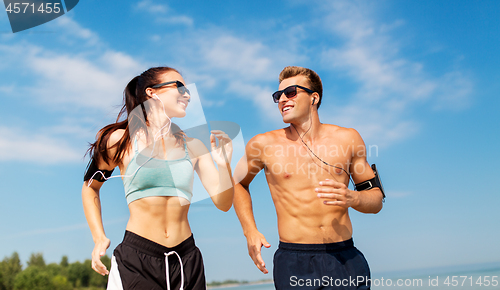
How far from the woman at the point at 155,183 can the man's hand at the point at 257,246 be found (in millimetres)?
607

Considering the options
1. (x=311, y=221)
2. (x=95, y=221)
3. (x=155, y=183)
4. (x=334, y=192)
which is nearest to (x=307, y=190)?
(x=311, y=221)

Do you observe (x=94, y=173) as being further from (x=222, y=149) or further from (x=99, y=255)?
(x=222, y=149)

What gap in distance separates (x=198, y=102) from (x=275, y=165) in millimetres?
1326

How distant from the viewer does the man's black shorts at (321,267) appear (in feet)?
13.3

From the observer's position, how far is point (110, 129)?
152 inches

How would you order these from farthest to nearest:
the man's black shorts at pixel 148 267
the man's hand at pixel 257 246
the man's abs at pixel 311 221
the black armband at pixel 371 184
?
1. the black armband at pixel 371 184
2. the man's abs at pixel 311 221
3. the man's hand at pixel 257 246
4. the man's black shorts at pixel 148 267

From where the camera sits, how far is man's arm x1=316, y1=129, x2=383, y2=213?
338 cm

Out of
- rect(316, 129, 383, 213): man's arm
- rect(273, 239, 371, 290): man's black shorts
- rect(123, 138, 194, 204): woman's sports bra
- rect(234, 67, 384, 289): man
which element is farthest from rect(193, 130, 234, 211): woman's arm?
rect(273, 239, 371, 290): man's black shorts

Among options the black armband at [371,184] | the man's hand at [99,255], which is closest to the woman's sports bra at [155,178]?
the man's hand at [99,255]

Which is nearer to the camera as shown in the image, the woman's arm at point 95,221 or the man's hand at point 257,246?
the woman's arm at point 95,221

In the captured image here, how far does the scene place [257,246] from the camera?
13.4ft

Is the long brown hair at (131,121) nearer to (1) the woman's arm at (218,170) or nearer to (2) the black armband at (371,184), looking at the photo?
(1) the woman's arm at (218,170)

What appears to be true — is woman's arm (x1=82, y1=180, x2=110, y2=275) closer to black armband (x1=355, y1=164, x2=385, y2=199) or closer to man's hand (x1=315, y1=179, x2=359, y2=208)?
man's hand (x1=315, y1=179, x2=359, y2=208)

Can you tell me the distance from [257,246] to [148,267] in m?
1.29
